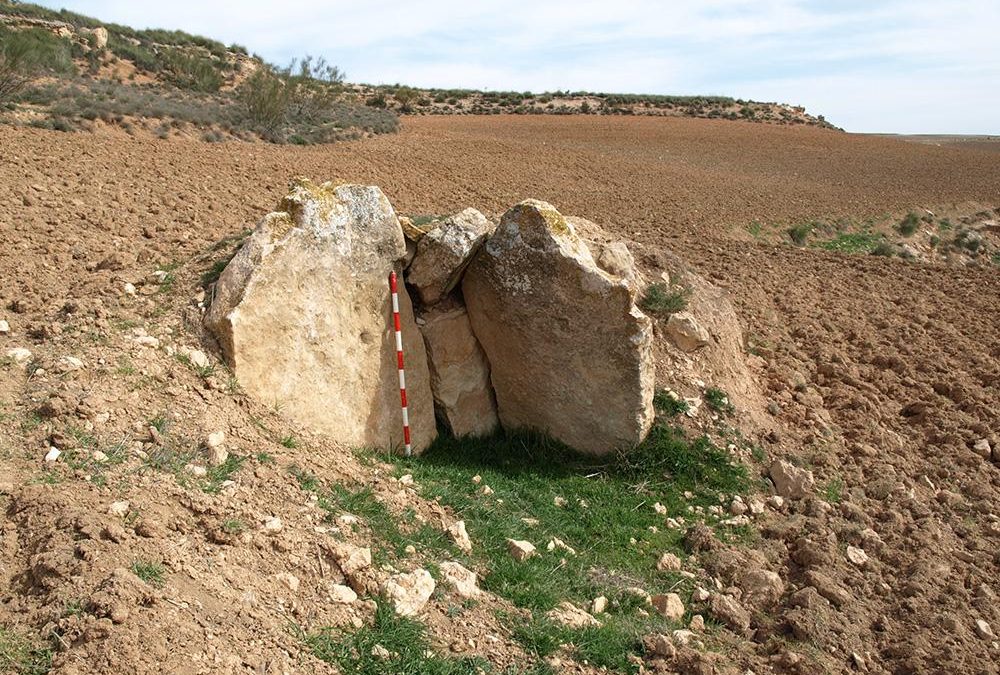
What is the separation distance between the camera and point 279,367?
5270 millimetres

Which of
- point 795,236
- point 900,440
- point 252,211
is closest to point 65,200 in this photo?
point 252,211

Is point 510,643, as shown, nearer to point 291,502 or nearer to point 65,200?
point 291,502

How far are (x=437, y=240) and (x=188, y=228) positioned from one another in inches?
152

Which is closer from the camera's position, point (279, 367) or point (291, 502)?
point (291, 502)

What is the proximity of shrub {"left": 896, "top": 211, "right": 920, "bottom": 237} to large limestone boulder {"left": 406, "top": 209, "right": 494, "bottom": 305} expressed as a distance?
47.4ft

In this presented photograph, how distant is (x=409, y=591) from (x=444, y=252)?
115 inches

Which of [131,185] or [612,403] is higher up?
[131,185]

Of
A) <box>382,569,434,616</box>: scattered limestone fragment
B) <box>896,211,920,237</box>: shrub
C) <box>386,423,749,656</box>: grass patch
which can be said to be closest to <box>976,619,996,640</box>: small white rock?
<box>386,423,749,656</box>: grass patch

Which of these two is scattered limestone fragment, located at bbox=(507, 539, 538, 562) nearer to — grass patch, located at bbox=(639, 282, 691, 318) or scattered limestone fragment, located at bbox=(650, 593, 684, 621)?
scattered limestone fragment, located at bbox=(650, 593, 684, 621)

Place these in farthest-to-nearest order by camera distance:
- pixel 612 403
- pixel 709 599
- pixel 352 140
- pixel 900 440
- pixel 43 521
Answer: pixel 352 140
pixel 900 440
pixel 612 403
pixel 709 599
pixel 43 521

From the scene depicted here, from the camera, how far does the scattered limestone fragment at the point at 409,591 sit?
3.85 m

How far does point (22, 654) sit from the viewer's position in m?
2.86

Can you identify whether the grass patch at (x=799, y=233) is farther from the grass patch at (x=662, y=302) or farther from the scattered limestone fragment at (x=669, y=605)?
the scattered limestone fragment at (x=669, y=605)

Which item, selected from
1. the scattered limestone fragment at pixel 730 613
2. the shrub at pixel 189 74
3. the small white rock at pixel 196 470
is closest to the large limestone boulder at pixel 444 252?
the small white rock at pixel 196 470
